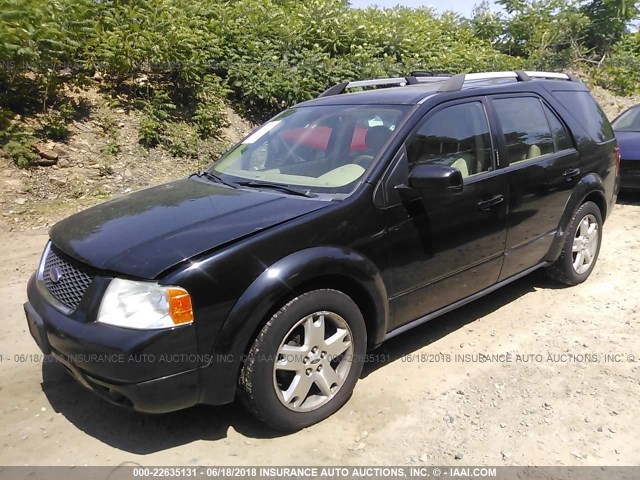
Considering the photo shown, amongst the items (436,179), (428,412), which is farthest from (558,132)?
(428,412)

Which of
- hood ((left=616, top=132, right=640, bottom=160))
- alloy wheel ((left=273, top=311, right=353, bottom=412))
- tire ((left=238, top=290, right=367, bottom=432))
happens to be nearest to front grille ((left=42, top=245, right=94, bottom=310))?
tire ((left=238, top=290, right=367, bottom=432))

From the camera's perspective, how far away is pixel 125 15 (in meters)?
8.71

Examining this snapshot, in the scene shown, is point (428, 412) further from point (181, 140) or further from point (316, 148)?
point (181, 140)

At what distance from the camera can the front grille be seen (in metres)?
2.68

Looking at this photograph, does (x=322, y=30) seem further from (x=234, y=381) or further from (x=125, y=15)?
(x=234, y=381)

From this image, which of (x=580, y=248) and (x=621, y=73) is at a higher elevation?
(x=621, y=73)

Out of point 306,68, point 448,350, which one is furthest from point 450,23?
point 448,350

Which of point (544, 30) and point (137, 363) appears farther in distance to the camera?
point (544, 30)

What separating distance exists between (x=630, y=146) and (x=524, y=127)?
4.85m

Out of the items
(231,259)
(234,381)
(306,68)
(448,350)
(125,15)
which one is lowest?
(448,350)

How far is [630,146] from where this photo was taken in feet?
26.0

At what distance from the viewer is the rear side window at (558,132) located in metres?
4.41

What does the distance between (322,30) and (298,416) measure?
981cm

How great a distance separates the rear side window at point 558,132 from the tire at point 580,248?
0.58 m
